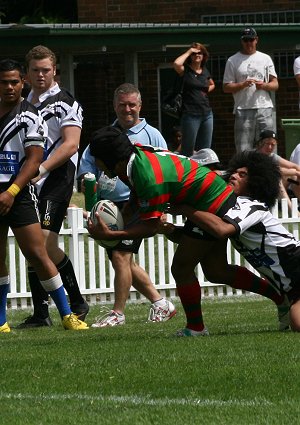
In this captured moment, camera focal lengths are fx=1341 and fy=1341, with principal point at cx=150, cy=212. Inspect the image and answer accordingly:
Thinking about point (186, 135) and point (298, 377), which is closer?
point (298, 377)

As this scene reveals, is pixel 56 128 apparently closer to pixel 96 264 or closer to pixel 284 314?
pixel 284 314

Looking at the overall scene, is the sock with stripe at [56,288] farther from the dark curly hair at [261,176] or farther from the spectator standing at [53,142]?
the dark curly hair at [261,176]

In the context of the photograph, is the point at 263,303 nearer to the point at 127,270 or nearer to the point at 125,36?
the point at 127,270

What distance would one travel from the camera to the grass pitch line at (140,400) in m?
7.12

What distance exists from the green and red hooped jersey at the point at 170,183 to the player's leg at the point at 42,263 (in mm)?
1747

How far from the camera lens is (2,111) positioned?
1116 cm

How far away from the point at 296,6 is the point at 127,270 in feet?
52.0

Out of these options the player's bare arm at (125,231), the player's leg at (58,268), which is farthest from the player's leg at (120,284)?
the player's bare arm at (125,231)

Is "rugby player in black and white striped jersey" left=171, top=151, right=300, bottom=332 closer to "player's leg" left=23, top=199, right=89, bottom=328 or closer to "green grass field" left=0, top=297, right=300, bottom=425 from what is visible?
"green grass field" left=0, top=297, right=300, bottom=425

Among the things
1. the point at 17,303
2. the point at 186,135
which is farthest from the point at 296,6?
the point at 17,303

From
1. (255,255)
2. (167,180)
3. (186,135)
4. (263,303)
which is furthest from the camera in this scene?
(186,135)

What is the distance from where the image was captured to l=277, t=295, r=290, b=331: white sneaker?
10.4 meters

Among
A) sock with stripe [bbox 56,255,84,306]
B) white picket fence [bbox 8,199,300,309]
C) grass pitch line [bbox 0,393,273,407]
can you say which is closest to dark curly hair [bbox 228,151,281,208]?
sock with stripe [bbox 56,255,84,306]

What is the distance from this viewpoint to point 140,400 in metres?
7.32
